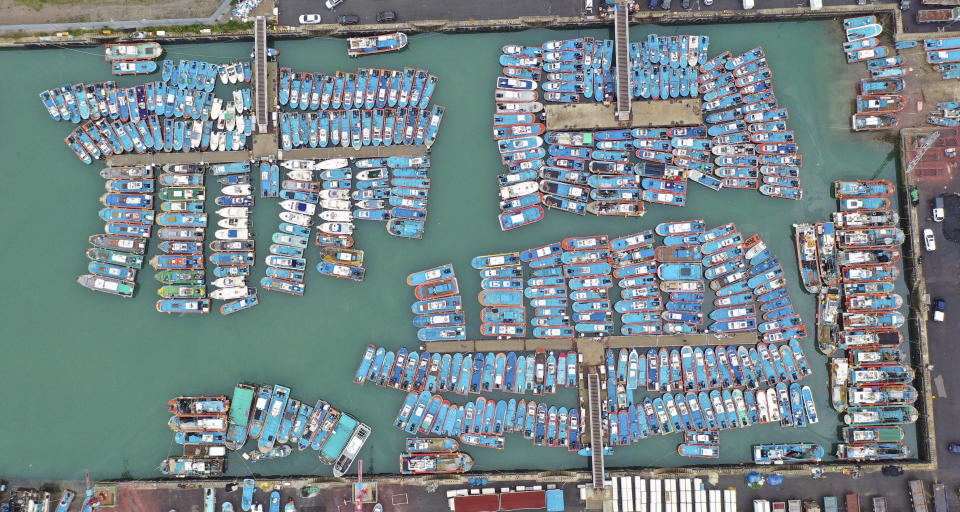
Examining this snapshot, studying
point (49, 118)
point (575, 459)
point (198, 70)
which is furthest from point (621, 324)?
point (49, 118)

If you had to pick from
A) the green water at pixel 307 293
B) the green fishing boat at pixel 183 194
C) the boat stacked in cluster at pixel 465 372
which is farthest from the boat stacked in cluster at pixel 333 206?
the boat stacked in cluster at pixel 465 372

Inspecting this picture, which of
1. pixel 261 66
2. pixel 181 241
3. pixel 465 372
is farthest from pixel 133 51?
pixel 465 372

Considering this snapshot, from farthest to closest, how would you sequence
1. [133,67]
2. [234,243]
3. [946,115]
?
[133,67]
[234,243]
[946,115]

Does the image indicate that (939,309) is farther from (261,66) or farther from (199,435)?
(199,435)

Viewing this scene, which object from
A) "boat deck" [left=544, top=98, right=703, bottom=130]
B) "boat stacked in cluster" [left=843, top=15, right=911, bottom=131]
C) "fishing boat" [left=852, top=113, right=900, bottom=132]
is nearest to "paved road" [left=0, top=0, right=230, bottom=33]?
"boat deck" [left=544, top=98, right=703, bottom=130]

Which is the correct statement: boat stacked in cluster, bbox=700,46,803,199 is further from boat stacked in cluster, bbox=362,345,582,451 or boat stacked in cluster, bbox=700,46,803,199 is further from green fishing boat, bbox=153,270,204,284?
green fishing boat, bbox=153,270,204,284

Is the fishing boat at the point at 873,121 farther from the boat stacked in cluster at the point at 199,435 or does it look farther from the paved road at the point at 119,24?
the boat stacked in cluster at the point at 199,435

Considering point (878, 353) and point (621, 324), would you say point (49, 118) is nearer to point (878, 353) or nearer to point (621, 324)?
point (621, 324)
